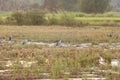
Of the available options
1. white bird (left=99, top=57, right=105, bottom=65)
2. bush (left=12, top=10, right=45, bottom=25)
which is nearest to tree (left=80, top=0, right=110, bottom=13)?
bush (left=12, top=10, right=45, bottom=25)

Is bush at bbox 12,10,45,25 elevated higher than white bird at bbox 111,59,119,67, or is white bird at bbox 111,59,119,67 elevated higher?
bush at bbox 12,10,45,25

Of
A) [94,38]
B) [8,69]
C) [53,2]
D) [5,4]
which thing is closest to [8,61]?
[8,69]

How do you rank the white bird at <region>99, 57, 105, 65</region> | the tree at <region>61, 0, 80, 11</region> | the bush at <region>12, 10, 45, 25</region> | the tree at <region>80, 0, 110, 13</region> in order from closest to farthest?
the white bird at <region>99, 57, 105, 65</region> → the bush at <region>12, 10, 45, 25</region> → the tree at <region>80, 0, 110, 13</region> → the tree at <region>61, 0, 80, 11</region>

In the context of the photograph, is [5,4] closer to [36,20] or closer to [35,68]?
[36,20]

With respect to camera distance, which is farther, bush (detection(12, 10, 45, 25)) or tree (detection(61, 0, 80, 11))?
tree (detection(61, 0, 80, 11))

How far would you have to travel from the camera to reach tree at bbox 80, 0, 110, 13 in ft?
155

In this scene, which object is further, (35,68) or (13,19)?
(13,19)

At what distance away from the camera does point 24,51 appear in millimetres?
11922

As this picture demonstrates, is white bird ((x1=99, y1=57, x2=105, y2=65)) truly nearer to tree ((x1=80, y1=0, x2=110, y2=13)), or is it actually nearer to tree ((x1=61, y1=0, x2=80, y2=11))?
tree ((x1=80, y1=0, x2=110, y2=13))

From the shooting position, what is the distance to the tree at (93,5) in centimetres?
4738

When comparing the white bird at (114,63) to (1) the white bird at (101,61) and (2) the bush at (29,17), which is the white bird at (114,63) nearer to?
(1) the white bird at (101,61)

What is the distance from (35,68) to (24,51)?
9.74 ft

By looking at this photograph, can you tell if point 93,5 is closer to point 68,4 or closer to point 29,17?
point 68,4

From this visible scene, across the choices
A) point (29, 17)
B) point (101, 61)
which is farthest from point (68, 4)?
point (101, 61)
